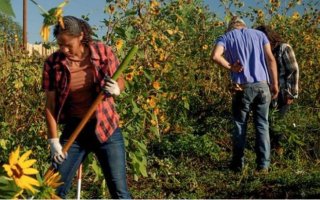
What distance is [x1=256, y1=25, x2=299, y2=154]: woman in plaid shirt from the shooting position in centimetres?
512

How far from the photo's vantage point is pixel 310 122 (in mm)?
5434

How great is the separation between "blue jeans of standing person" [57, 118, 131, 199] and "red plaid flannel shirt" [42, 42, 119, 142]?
0.06 m

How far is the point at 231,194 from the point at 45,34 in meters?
3.27

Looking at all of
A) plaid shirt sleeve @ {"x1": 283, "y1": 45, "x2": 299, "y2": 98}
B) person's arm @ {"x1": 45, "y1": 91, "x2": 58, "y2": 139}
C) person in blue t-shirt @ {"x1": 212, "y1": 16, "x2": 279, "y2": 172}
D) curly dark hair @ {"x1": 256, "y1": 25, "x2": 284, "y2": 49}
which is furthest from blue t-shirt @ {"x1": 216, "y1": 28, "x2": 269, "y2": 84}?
person's arm @ {"x1": 45, "y1": 91, "x2": 58, "y2": 139}

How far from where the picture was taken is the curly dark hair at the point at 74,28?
2.47 meters

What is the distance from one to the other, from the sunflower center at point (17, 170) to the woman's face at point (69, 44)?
5.30 ft

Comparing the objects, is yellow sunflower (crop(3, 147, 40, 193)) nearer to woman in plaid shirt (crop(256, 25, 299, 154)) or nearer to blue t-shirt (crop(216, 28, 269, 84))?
blue t-shirt (crop(216, 28, 269, 84))

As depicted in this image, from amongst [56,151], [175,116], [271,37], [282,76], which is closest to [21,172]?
[56,151]

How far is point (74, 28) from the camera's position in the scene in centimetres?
249

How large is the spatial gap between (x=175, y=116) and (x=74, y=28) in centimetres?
344

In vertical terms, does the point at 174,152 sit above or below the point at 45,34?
below

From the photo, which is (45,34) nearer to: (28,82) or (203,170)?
(28,82)

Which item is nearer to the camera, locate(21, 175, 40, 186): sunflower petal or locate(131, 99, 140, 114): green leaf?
locate(21, 175, 40, 186): sunflower petal

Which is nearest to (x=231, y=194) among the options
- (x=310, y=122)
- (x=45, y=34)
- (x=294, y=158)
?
(x=294, y=158)
